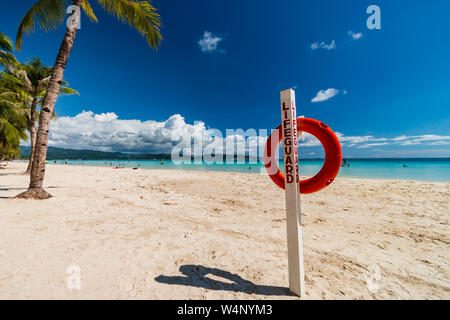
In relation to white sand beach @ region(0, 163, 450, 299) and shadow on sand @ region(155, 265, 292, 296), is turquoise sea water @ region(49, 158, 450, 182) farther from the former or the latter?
shadow on sand @ region(155, 265, 292, 296)

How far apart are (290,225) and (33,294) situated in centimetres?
256

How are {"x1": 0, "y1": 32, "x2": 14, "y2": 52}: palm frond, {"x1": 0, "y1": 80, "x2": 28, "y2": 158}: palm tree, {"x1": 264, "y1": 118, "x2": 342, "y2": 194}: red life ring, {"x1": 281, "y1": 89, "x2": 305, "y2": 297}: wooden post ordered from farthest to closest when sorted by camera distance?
1. {"x1": 0, "y1": 80, "x2": 28, "y2": 158}: palm tree
2. {"x1": 0, "y1": 32, "x2": 14, "y2": 52}: palm frond
3. {"x1": 264, "y1": 118, "x2": 342, "y2": 194}: red life ring
4. {"x1": 281, "y1": 89, "x2": 305, "y2": 297}: wooden post

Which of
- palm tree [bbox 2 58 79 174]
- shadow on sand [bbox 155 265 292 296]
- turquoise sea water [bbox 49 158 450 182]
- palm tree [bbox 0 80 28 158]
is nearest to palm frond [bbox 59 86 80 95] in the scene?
palm tree [bbox 2 58 79 174]

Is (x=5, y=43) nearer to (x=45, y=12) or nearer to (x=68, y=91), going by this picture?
(x=68, y=91)

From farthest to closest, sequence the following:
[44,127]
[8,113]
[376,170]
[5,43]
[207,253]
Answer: [376,170], [8,113], [5,43], [44,127], [207,253]

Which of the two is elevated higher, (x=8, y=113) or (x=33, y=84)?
(x=33, y=84)

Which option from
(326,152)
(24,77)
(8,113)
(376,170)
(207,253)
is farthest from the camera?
(376,170)

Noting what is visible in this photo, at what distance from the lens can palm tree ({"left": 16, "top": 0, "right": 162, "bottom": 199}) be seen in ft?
15.8

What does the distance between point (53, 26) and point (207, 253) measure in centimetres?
808

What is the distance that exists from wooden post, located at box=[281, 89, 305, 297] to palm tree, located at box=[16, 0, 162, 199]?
6379 mm

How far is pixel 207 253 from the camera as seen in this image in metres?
2.52

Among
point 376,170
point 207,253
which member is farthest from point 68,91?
point 376,170
